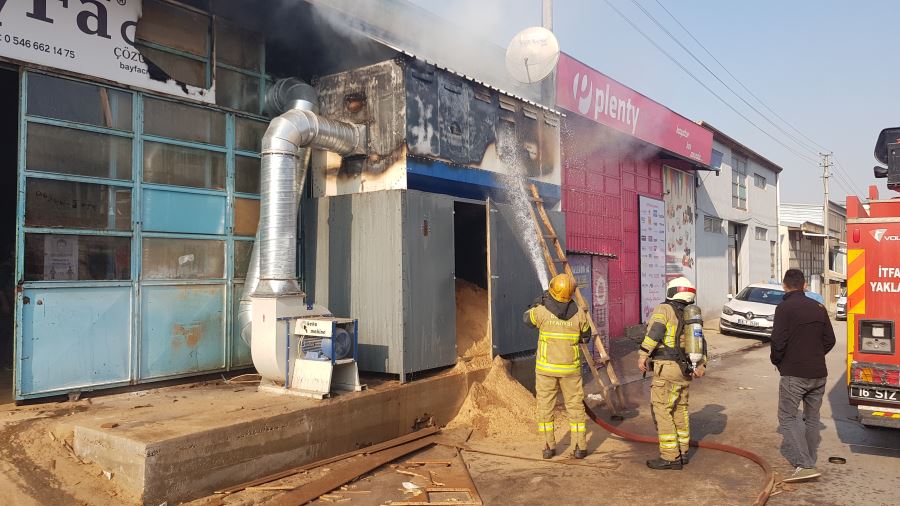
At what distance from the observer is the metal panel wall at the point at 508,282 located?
938cm

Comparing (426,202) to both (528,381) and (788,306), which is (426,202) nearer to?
(528,381)

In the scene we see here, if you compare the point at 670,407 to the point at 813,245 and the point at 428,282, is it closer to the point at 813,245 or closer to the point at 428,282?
the point at 428,282

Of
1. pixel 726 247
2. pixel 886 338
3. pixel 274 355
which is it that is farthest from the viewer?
pixel 726 247

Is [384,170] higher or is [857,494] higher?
[384,170]

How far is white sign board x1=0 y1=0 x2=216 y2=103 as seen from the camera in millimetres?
6430

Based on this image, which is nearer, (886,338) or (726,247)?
(886,338)

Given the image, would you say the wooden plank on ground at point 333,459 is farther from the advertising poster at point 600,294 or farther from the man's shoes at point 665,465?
the advertising poster at point 600,294

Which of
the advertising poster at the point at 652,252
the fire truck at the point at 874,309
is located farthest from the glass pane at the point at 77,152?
the advertising poster at the point at 652,252

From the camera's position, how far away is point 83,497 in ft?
16.9

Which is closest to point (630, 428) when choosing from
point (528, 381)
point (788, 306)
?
point (528, 381)

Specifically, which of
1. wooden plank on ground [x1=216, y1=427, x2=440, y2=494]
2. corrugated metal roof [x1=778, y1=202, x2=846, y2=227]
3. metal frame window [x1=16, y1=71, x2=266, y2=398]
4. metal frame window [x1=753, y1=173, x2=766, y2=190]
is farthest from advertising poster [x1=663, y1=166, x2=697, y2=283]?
corrugated metal roof [x1=778, y1=202, x2=846, y2=227]

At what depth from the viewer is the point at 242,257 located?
8547 millimetres

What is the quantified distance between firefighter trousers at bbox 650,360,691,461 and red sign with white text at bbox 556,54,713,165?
24.5 feet

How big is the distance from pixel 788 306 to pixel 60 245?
25.0 ft
